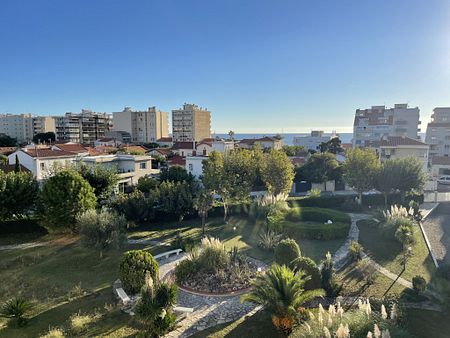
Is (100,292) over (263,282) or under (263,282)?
under

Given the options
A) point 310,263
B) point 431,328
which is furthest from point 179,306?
point 431,328

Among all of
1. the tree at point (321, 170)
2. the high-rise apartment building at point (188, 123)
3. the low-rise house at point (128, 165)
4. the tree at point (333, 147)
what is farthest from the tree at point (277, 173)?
the high-rise apartment building at point (188, 123)

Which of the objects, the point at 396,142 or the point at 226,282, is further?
the point at 396,142

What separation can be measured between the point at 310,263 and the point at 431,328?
4500mm

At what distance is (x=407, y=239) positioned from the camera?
18.0 meters

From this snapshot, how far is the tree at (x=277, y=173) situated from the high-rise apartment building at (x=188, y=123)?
100226 millimetres

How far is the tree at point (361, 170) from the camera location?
101ft

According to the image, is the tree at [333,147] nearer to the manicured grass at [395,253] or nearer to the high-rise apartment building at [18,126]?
the manicured grass at [395,253]

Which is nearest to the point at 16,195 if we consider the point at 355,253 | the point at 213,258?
the point at 213,258

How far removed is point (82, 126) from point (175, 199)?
387 feet

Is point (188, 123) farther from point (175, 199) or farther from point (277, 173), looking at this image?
point (175, 199)

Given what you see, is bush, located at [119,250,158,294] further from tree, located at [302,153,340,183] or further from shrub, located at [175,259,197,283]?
tree, located at [302,153,340,183]

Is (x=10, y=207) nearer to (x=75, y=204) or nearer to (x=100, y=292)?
(x=75, y=204)

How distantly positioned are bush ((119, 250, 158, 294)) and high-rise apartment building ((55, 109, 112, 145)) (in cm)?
12099
